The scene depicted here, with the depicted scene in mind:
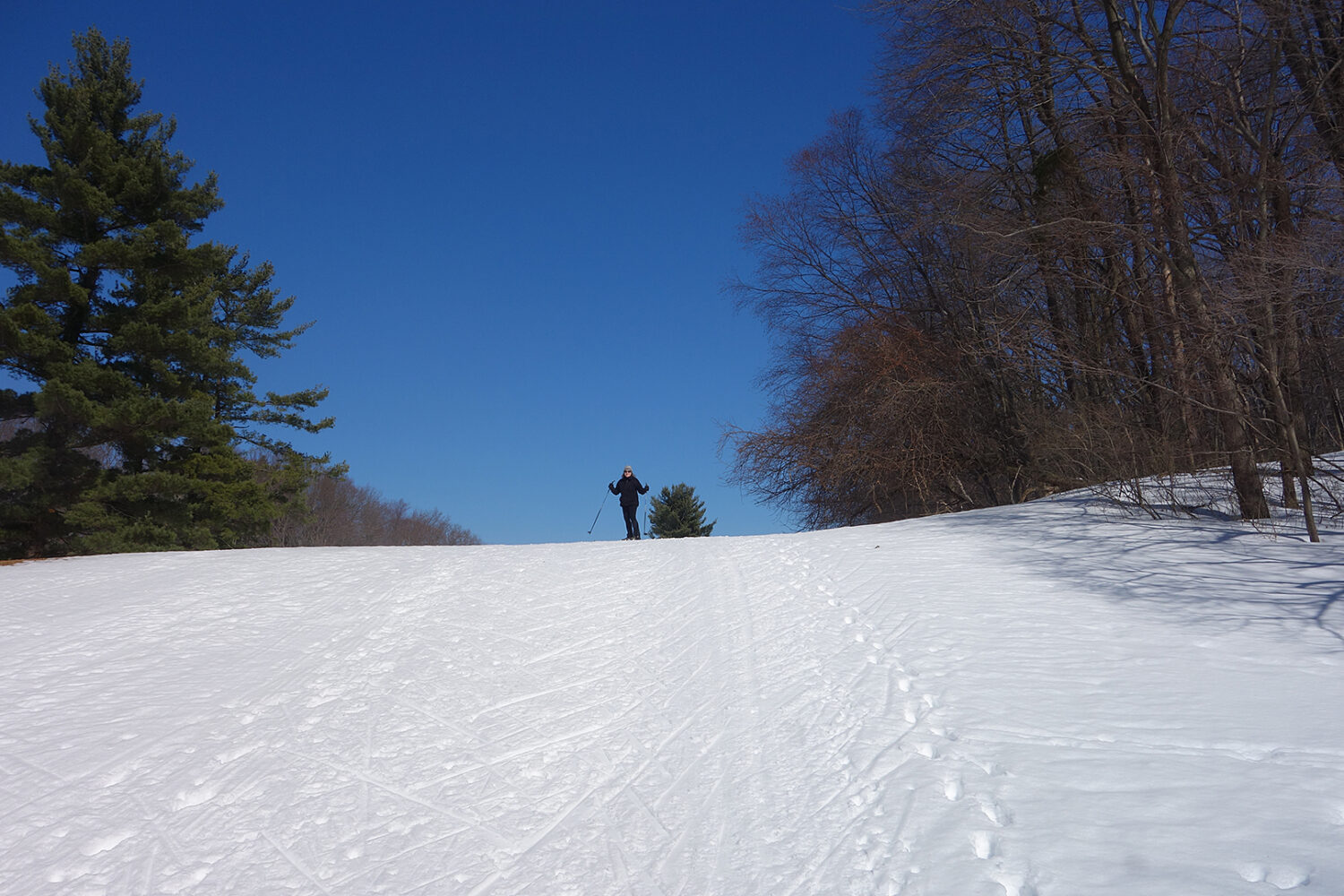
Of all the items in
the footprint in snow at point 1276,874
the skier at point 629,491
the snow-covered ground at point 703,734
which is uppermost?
the skier at point 629,491

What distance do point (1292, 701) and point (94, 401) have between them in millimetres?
21331

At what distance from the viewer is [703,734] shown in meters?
5.45

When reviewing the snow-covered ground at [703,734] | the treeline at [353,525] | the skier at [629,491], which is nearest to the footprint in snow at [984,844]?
the snow-covered ground at [703,734]

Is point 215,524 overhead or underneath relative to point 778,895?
overhead

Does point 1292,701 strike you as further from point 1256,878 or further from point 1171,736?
point 1256,878

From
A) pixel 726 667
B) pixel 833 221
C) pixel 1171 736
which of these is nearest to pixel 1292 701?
pixel 1171 736

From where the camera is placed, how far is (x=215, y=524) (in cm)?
2023

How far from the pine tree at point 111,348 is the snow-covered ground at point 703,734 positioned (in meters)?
9.81

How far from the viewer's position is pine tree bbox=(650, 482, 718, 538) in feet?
164

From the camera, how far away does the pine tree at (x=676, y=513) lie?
5012 centimetres

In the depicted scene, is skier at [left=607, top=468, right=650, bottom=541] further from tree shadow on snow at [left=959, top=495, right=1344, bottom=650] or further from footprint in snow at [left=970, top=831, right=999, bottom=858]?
footprint in snow at [left=970, top=831, right=999, bottom=858]

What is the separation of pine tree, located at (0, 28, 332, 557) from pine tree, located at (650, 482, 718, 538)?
98.8ft

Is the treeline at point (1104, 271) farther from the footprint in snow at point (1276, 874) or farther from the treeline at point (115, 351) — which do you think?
the treeline at point (115, 351)

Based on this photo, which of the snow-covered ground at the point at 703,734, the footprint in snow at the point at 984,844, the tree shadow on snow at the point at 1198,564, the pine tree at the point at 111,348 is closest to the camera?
the footprint in snow at the point at 984,844
